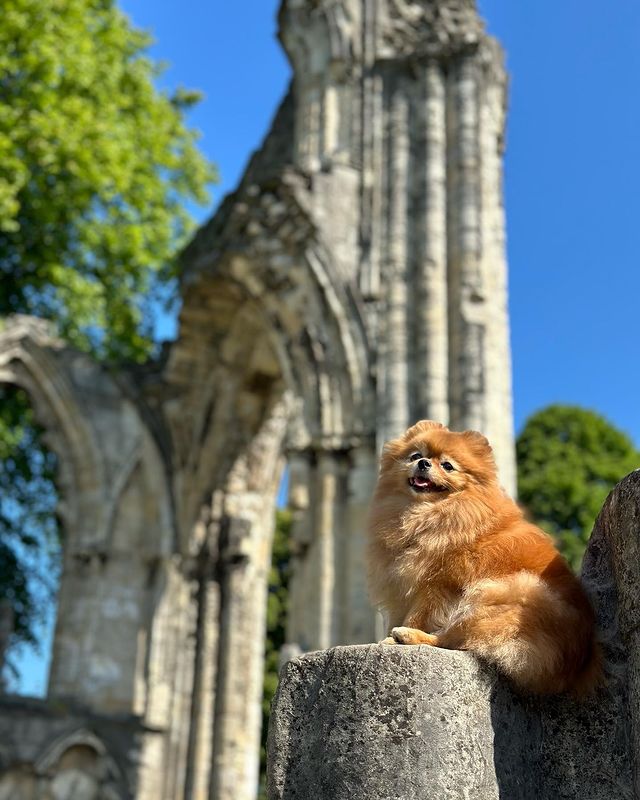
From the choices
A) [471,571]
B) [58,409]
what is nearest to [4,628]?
[58,409]

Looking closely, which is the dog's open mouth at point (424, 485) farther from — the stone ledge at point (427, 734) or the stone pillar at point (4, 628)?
the stone pillar at point (4, 628)

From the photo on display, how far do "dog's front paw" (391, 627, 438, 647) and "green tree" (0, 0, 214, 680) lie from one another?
12.4 meters

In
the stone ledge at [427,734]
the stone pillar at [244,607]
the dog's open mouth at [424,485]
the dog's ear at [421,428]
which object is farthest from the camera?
the stone pillar at [244,607]

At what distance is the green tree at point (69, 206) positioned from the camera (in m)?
14.6

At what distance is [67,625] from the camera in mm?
12672

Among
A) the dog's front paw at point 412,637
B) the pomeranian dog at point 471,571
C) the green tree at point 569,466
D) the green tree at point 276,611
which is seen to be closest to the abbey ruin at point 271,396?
the green tree at point 276,611

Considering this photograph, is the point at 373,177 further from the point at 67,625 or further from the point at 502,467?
the point at 67,625

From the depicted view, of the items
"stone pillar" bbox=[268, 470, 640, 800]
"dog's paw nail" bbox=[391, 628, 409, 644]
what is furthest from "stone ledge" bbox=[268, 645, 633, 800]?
"dog's paw nail" bbox=[391, 628, 409, 644]

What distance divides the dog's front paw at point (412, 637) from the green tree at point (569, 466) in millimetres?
17656

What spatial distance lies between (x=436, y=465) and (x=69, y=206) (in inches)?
535

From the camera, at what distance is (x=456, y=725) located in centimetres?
193

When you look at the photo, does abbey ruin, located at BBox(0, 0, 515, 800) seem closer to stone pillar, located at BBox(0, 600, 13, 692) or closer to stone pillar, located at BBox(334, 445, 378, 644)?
stone pillar, located at BBox(334, 445, 378, 644)

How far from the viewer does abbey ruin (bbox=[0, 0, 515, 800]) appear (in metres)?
9.34

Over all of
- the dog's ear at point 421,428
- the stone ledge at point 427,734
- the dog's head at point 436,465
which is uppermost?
the dog's ear at point 421,428
